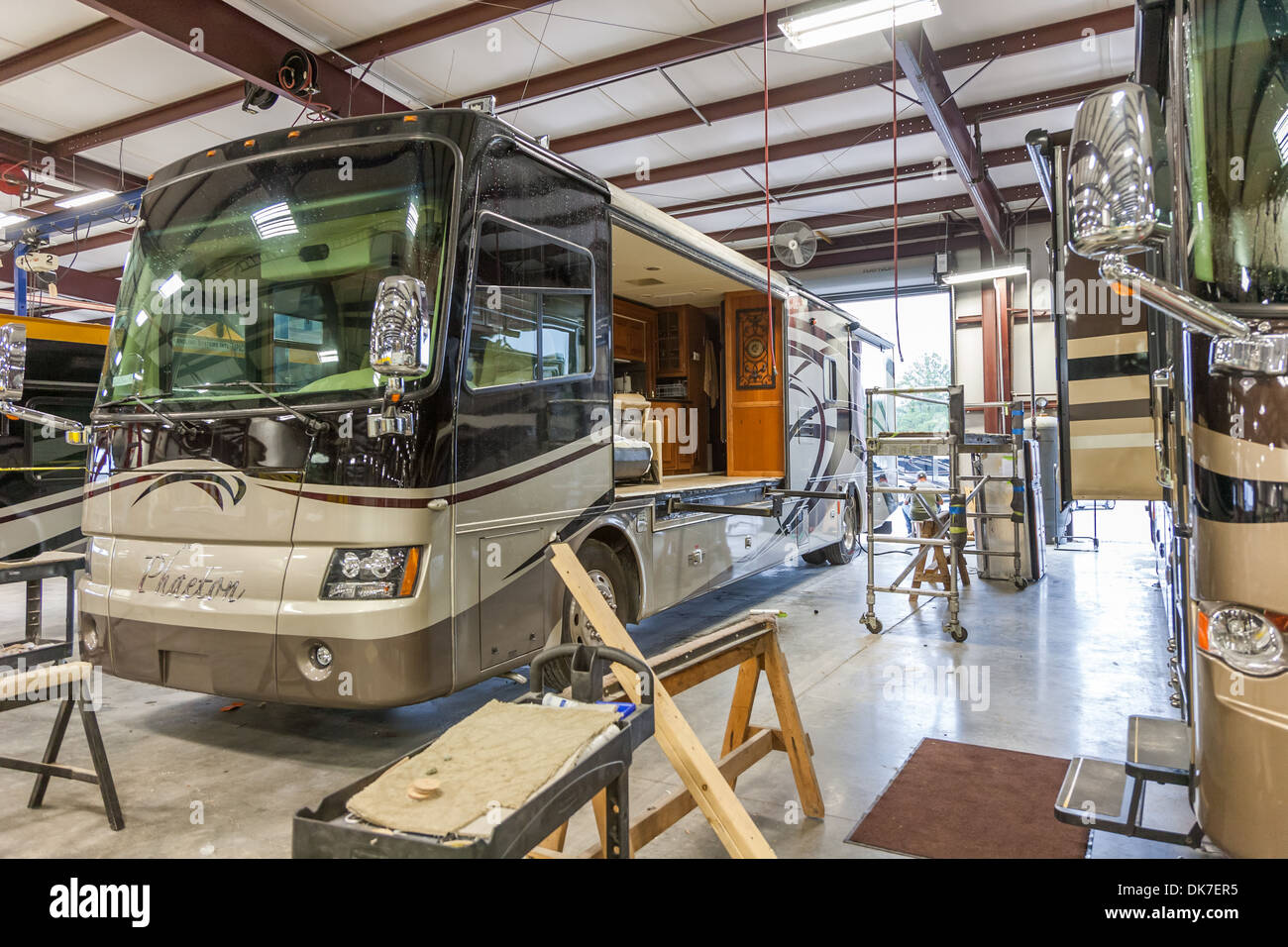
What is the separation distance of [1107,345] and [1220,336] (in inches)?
69.4

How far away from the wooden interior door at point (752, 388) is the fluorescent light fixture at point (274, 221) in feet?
13.1

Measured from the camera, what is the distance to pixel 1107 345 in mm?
3264

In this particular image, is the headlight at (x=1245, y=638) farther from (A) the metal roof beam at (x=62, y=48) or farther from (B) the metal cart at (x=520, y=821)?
(A) the metal roof beam at (x=62, y=48)

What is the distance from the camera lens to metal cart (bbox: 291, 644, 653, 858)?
46.0 inches

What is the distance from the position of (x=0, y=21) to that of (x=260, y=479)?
5.71 metres

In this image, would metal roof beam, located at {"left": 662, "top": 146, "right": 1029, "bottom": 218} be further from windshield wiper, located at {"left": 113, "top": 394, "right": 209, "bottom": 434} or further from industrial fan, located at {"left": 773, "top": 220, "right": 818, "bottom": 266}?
windshield wiper, located at {"left": 113, "top": 394, "right": 209, "bottom": 434}

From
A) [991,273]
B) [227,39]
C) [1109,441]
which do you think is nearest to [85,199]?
[227,39]

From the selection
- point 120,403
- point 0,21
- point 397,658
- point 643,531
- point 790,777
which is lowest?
point 790,777

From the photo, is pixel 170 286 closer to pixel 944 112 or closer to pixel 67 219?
pixel 944 112

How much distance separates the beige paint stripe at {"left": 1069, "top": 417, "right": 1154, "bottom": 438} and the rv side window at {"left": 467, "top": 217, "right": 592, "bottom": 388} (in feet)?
6.92

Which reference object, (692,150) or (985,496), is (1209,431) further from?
(692,150)

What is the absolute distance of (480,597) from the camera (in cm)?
307

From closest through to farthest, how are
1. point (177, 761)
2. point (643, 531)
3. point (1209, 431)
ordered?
point (1209, 431), point (177, 761), point (643, 531)
